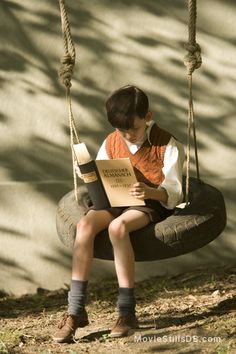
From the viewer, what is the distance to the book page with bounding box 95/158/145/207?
4727mm

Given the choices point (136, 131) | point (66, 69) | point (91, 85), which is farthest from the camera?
point (91, 85)

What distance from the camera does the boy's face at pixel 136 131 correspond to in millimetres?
4797

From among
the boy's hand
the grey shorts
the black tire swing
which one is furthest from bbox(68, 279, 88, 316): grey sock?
the boy's hand

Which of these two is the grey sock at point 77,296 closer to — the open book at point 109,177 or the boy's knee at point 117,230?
the boy's knee at point 117,230

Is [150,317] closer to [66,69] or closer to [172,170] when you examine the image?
[172,170]

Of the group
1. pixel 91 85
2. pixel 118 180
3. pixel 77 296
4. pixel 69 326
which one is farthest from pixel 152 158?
pixel 91 85

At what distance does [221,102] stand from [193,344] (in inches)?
97.2

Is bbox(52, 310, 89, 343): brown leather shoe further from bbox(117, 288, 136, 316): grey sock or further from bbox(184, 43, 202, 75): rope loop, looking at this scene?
bbox(184, 43, 202, 75): rope loop

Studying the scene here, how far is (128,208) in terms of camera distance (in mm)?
4953

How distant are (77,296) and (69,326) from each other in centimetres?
19

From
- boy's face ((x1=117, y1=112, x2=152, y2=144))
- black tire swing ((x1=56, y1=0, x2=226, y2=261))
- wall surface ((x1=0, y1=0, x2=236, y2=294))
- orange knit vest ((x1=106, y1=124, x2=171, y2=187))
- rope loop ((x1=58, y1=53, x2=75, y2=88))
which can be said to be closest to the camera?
black tire swing ((x1=56, y1=0, x2=226, y2=261))

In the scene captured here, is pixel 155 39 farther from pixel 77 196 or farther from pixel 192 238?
pixel 192 238

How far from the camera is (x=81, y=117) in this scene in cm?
673

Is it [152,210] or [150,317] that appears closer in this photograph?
[152,210]
